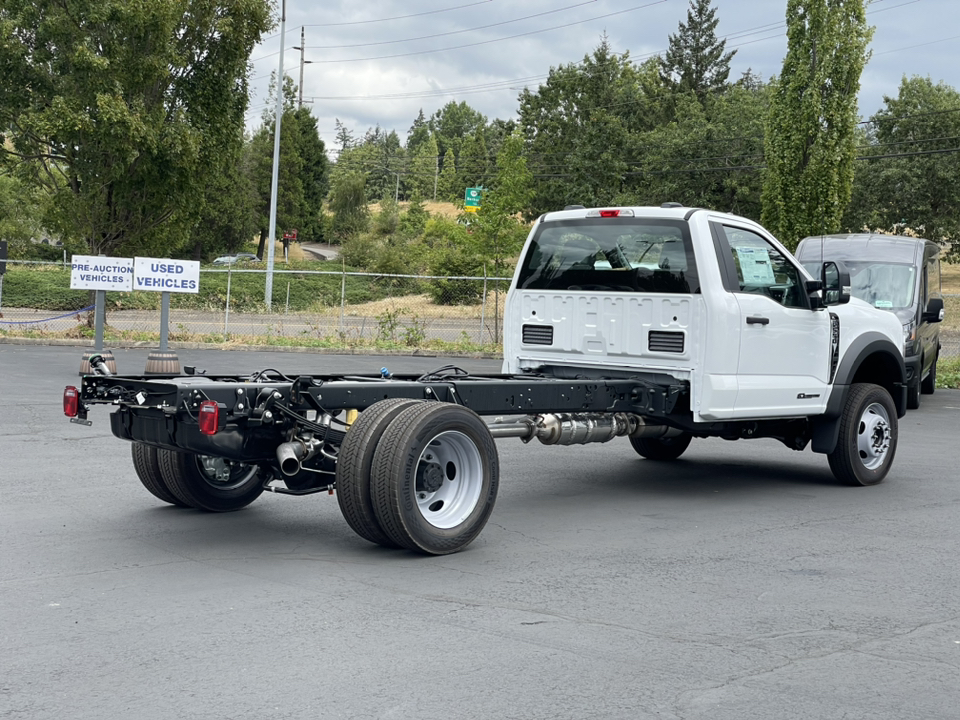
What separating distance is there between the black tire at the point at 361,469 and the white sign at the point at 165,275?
539 inches

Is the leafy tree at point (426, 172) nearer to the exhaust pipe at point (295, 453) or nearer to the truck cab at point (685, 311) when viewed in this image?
the truck cab at point (685, 311)

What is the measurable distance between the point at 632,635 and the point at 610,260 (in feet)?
14.4

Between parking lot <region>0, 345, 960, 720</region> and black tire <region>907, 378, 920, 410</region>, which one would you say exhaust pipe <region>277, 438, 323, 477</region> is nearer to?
parking lot <region>0, 345, 960, 720</region>

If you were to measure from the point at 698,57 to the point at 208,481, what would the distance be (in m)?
83.9

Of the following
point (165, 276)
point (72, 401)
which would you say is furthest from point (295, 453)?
point (165, 276)

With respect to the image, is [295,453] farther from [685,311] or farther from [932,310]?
[932,310]

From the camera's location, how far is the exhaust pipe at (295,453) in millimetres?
6738

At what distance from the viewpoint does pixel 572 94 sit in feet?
255

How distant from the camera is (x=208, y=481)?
7922 millimetres

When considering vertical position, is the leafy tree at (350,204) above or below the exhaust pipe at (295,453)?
above

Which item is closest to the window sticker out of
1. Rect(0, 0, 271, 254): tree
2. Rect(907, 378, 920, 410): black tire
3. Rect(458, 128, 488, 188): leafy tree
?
Rect(907, 378, 920, 410): black tire

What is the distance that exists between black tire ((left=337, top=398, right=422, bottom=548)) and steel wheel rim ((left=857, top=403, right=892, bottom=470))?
16.7ft

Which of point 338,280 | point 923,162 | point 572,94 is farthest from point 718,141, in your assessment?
point 338,280

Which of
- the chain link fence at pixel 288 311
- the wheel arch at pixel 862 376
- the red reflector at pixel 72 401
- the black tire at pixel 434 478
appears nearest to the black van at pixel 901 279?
the wheel arch at pixel 862 376
